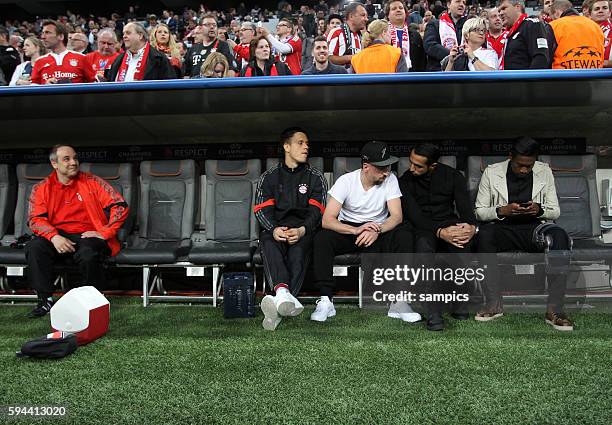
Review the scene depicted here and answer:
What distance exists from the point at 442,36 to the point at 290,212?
2647 mm

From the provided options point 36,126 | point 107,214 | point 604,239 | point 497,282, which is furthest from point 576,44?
point 36,126

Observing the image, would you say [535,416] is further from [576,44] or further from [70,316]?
[576,44]

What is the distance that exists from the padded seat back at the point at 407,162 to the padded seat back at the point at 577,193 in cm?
76

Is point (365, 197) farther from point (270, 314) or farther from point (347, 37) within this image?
point (347, 37)

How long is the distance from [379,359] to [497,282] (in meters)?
1.28

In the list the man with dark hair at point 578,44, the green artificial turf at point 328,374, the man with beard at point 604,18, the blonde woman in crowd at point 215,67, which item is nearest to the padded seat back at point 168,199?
the blonde woman in crowd at point 215,67

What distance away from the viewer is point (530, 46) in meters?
4.02

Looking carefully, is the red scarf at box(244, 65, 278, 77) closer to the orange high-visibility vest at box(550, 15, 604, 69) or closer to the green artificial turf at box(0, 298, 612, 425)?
the orange high-visibility vest at box(550, 15, 604, 69)

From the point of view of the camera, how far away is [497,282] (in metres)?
3.42

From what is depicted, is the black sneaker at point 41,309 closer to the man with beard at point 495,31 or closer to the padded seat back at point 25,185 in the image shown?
the padded seat back at point 25,185

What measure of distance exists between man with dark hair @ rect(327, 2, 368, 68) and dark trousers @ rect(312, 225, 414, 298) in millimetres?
2588

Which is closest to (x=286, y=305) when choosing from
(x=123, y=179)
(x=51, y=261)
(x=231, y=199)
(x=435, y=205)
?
(x=435, y=205)

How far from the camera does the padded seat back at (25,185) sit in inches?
188

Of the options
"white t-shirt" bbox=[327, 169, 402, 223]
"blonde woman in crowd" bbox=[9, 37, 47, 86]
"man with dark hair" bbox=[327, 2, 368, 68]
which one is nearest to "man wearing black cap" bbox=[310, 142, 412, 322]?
"white t-shirt" bbox=[327, 169, 402, 223]
